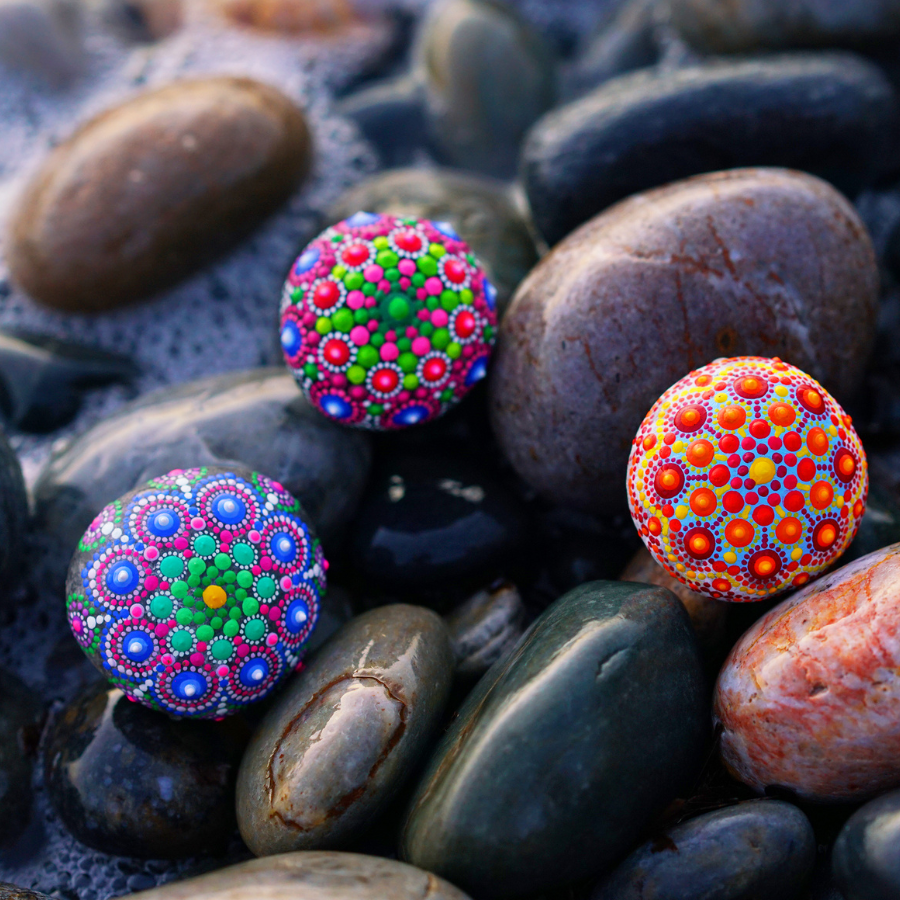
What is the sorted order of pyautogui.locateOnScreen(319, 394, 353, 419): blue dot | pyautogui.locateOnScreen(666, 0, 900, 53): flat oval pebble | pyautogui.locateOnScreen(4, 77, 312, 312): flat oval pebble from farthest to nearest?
pyautogui.locateOnScreen(666, 0, 900, 53): flat oval pebble < pyautogui.locateOnScreen(4, 77, 312, 312): flat oval pebble < pyautogui.locateOnScreen(319, 394, 353, 419): blue dot

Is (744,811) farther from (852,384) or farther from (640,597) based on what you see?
(852,384)

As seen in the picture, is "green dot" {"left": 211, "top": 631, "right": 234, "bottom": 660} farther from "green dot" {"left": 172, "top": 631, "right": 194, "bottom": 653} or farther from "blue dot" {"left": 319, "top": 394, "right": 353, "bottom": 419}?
"blue dot" {"left": 319, "top": 394, "right": 353, "bottom": 419}

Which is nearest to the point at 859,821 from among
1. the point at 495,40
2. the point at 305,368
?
the point at 305,368

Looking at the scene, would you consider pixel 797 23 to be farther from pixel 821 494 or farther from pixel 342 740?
pixel 342 740

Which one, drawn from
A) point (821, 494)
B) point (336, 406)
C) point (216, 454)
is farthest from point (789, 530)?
point (216, 454)

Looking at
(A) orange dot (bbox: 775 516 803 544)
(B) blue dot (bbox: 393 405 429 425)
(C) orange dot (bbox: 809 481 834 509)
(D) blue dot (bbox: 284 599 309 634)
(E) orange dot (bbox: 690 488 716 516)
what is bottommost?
(D) blue dot (bbox: 284 599 309 634)

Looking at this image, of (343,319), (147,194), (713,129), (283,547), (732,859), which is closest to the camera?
(732,859)

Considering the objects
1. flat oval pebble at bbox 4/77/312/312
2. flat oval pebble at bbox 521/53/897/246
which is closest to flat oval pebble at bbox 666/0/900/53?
flat oval pebble at bbox 521/53/897/246
